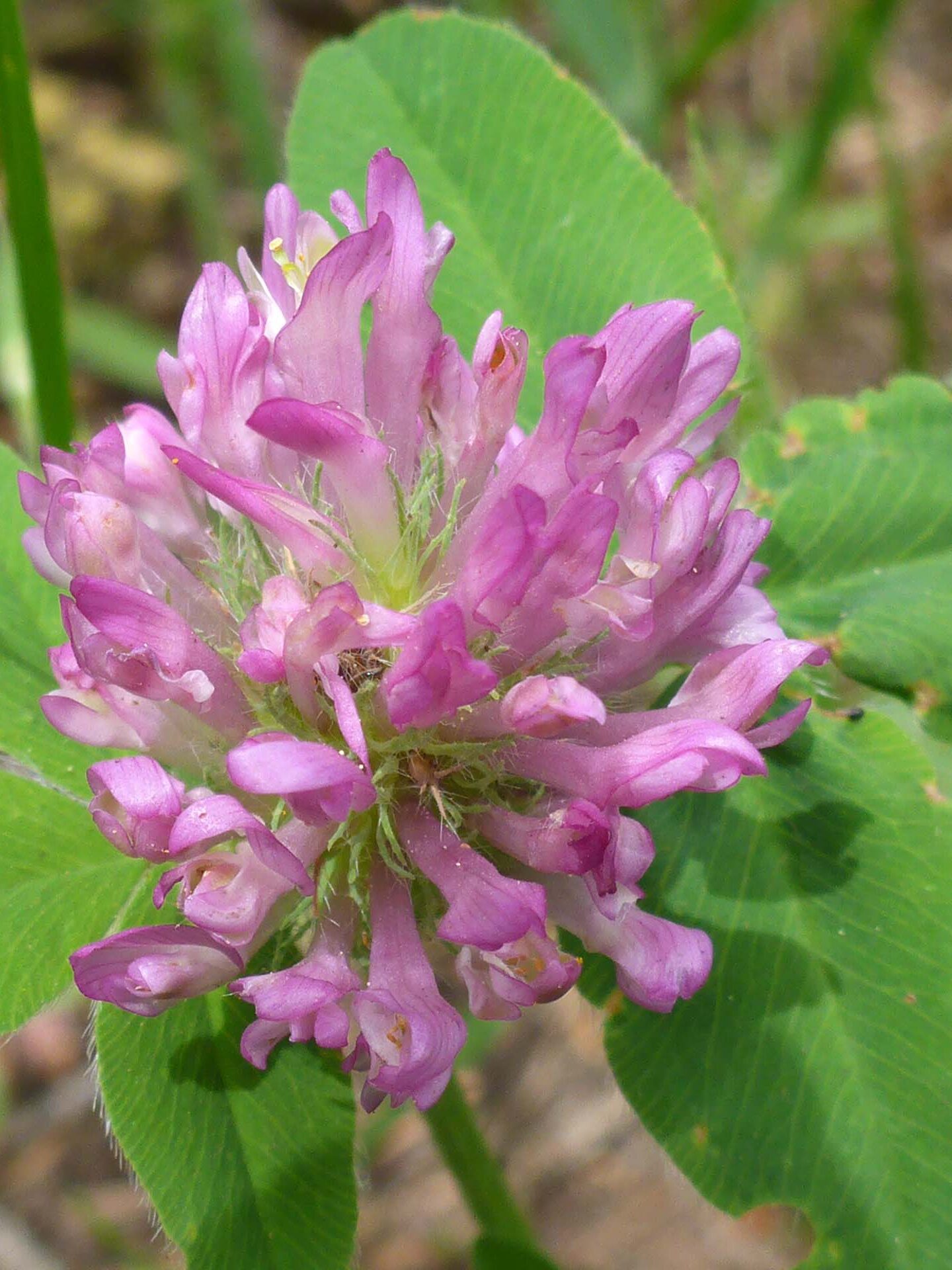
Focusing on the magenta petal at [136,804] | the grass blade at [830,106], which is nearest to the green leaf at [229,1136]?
the magenta petal at [136,804]

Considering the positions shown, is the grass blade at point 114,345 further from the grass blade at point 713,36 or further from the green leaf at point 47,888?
the green leaf at point 47,888

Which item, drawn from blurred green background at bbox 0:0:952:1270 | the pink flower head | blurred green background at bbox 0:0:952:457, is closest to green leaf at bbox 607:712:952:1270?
the pink flower head

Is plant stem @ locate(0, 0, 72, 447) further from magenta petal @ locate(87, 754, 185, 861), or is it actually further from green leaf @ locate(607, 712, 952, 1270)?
green leaf @ locate(607, 712, 952, 1270)

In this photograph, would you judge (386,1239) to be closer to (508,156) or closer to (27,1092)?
(27,1092)

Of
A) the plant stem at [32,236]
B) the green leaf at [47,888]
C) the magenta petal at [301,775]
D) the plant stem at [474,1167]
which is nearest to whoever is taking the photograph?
the magenta petal at [301,775]

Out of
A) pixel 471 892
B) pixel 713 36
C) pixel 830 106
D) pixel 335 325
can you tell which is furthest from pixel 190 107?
pixel 471 892

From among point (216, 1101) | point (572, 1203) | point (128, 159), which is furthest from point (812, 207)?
point (216, 1101)

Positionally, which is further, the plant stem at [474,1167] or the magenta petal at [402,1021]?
the plant stem at [474,1167]
